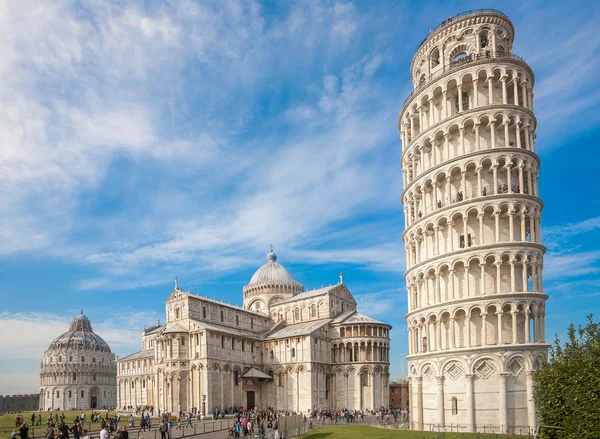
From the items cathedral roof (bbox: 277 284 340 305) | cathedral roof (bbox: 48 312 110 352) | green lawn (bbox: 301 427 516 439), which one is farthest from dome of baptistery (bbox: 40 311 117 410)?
green lawn (bbox: 301 427 516 439)

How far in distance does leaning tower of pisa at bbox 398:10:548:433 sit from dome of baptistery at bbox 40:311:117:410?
109m

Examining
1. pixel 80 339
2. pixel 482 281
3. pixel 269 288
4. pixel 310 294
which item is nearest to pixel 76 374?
pixel 80 339

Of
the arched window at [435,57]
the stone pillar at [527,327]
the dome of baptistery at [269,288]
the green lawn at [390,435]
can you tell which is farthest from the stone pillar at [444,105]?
the dome of baptistery at [269,288]

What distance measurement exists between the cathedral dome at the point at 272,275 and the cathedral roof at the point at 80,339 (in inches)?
2543

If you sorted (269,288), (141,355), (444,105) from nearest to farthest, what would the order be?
(444,105), (269,288), (141,355)

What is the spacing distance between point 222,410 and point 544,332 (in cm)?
4179

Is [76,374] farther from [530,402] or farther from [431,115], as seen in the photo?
[530,402]

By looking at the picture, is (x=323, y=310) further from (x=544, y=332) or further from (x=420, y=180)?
(x=544, y=332)

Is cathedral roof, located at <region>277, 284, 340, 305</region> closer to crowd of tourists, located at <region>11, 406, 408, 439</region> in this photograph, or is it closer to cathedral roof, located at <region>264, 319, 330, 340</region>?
cathedral roof, located at <region>264, 319, 330, 340</region>

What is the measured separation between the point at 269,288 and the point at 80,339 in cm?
7011

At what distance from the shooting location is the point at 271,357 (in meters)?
72.2

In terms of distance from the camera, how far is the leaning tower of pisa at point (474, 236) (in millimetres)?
34562

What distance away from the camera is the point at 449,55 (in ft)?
140

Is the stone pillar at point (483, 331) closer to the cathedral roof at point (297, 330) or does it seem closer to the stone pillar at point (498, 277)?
the stone pillar at point (498, 277)
